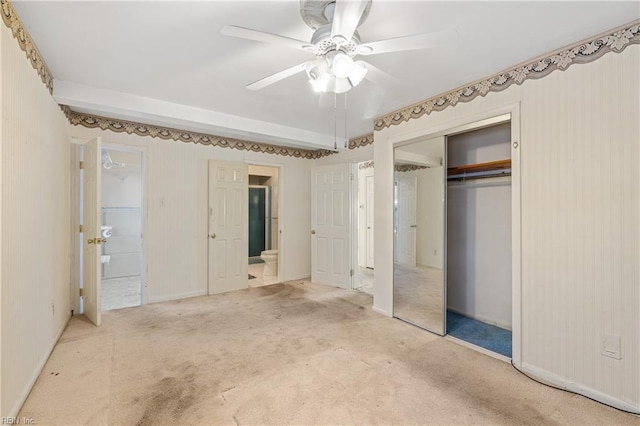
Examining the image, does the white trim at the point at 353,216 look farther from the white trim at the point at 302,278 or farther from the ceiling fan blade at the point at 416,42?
the ceiling fan blade at the point at 416,42

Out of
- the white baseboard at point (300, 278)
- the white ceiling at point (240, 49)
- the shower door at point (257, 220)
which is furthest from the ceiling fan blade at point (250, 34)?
the shower door at point (257, 220)

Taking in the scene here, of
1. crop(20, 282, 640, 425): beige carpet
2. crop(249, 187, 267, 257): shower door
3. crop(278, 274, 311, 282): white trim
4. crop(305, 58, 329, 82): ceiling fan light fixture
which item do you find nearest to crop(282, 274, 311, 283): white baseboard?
crop(278, 274, 311, 282): white trim

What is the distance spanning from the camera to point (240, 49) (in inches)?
82.9

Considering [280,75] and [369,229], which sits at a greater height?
[280,75]

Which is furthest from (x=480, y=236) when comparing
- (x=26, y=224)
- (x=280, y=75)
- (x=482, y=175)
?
(x=26, y=224)

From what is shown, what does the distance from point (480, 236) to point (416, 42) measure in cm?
252

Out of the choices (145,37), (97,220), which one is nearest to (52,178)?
(97,220)

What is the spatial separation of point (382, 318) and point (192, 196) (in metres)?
2.98

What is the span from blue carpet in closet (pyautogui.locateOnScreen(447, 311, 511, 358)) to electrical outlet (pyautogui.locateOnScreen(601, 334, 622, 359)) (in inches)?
27.2

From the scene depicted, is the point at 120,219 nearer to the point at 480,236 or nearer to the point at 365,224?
the point at 365,224

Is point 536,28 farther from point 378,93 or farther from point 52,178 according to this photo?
point 52,178

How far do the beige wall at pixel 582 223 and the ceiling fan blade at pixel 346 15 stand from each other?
1672 millimetres

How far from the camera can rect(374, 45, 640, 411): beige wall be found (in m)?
1.84

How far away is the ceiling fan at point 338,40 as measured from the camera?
136 cm
